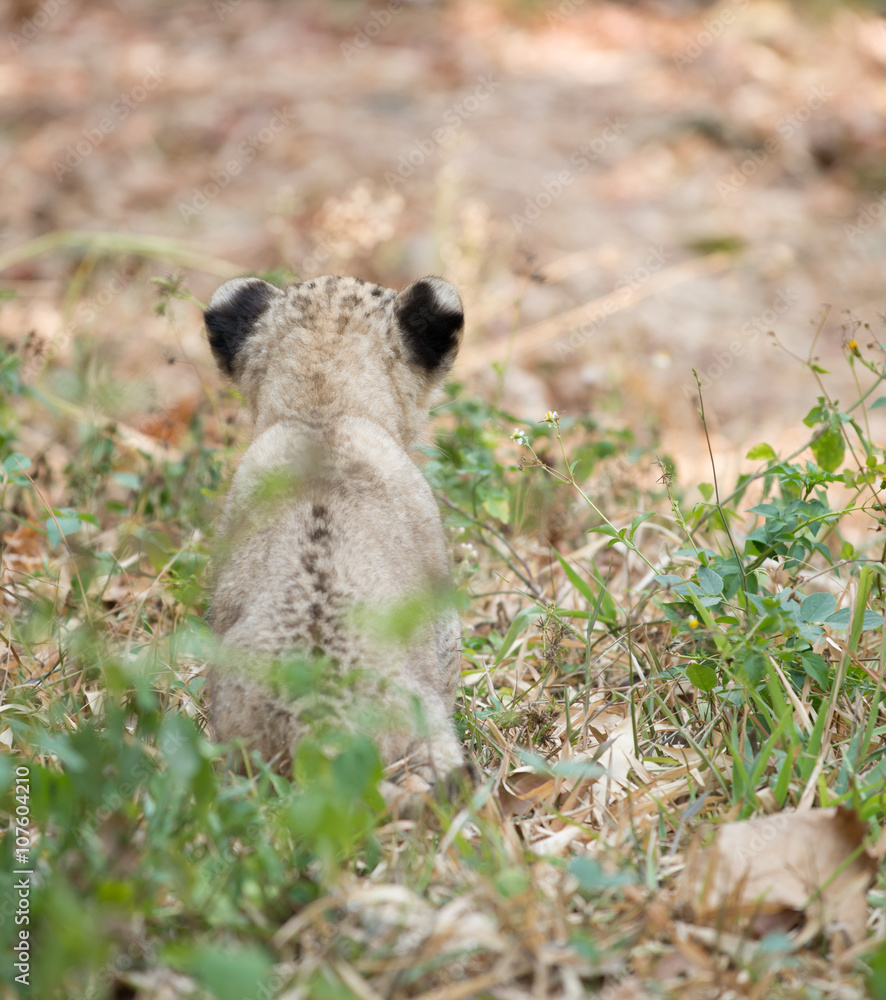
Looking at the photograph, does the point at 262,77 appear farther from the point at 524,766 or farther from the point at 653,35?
the point at 524,766

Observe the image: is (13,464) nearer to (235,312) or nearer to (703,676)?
(235,312)

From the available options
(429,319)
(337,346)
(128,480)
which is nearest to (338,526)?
(337,346)

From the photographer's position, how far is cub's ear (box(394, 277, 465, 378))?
15.1ft

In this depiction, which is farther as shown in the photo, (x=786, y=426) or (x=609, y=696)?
(x=786, y=426)

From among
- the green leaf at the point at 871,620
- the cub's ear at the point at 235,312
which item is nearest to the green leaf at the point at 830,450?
the green leaf at the point at 871,620

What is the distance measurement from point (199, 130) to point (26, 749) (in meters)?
12.3

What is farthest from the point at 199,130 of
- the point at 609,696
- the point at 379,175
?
the point at 609,696

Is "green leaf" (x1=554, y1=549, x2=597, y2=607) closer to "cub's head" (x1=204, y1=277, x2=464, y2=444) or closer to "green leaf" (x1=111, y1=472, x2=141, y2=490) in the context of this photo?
"cub's head" (x1=204, y1=277, x2=464, y2=444)

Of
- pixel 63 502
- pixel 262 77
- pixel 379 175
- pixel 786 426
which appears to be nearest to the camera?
pixel 63 502

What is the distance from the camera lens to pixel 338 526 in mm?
3559

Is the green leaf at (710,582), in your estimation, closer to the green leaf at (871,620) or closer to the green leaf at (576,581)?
the green leaf at (871,620)

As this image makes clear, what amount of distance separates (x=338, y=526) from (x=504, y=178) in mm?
10972

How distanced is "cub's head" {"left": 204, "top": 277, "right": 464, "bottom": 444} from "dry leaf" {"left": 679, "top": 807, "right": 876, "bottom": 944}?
2.28 meters

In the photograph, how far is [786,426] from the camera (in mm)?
9742
